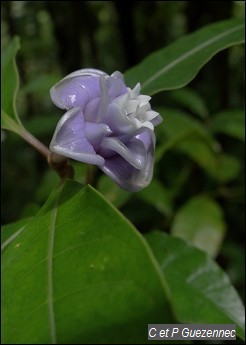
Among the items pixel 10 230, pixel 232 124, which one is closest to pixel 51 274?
pixel 10 230

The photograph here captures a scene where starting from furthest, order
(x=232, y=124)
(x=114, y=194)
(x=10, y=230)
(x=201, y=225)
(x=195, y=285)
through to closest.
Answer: (x=232, y=124)
(x=201, y=225)
(x=114, y=194)
(x=195, y=285)
(x=10, y=230)

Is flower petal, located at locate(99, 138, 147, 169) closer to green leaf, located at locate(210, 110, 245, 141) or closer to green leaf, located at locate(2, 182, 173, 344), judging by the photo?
green leaf, located at locate(2, 182, 173, 344)

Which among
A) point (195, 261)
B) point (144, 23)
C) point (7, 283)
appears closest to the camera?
point (7, 283)

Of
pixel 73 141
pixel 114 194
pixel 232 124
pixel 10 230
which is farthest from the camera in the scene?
pixel 232 124

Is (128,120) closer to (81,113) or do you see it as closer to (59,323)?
(81,113)

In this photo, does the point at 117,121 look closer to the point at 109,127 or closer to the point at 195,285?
the point at 109,127

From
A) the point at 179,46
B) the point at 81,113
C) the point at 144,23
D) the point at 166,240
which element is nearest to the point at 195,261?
the point at 166,240
